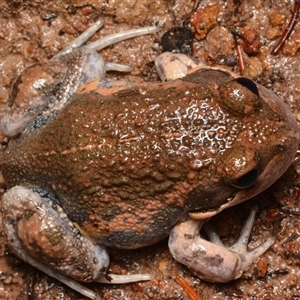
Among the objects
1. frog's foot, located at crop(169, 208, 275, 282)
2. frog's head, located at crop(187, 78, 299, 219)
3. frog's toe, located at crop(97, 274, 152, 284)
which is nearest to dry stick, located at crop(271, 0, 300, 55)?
frog's head, located at crop(187, 78, 299, 219)

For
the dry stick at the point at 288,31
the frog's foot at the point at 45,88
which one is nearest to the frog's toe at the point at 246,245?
the dry stick at the point at 288,31

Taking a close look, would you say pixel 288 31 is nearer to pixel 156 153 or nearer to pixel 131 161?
pixel 156 153

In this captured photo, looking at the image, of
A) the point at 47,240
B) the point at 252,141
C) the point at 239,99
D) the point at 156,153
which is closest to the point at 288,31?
the point at 239,99

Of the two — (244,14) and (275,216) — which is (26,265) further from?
→ (244,14)

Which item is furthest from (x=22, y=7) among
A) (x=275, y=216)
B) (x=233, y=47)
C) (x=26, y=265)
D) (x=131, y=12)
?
(x=275, y=216)

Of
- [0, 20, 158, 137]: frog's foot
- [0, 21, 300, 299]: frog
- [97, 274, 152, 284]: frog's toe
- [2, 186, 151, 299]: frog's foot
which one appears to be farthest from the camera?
[97, 274, 152, 284]: frog's toe

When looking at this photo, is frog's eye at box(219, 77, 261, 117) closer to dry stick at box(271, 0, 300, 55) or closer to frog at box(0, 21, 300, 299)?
frog at box(0, 21, 300, 299)

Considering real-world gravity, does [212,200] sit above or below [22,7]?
below

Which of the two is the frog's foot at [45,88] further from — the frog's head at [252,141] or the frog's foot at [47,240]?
the frog's head at [252,141]
